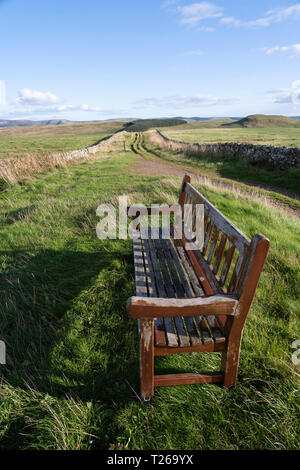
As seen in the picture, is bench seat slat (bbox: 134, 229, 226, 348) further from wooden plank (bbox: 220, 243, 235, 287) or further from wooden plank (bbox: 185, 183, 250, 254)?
wooden plank (bbox: 185, 183, 250, 254)

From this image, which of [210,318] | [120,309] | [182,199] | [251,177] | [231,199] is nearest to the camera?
[210,318]

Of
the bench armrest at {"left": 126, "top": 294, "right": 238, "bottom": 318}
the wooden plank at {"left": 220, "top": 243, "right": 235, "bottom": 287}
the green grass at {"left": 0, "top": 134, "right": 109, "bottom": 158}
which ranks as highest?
the green grass at {"left": 0, "top": 134, "right": 109, "bottom": 158}

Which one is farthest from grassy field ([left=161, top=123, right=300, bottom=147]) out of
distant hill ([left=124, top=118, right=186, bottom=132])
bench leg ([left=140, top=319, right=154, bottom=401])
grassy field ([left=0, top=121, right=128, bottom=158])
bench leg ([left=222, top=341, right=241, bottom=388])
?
bench leg ([left=140, top=319, right=154, bottom=401])

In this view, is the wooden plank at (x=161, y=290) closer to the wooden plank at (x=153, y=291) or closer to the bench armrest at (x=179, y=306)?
the wooden plank at (x=153, y=291)

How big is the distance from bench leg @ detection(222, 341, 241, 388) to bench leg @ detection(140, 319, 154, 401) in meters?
0.61

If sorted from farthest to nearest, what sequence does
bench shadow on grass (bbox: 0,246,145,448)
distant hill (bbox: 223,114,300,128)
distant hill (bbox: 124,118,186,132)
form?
distant hill (bbox: 223,114,300,128)
distant hill (bbox: 124,118,186,132)
bench shadow on grass (bbox: 0,246,145,448)

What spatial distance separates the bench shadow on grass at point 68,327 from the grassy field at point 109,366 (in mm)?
12

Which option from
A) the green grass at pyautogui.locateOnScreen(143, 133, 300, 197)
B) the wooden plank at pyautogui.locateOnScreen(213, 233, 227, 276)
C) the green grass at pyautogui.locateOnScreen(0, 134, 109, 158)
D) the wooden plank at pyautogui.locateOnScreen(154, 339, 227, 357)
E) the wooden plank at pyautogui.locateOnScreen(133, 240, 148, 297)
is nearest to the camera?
the wooden plank at pyautogui.locateOnScreen(154, 339, 227, 357)

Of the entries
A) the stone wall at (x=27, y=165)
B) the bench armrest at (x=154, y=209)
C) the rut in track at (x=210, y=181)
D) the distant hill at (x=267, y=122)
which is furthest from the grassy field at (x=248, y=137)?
the distant hill at (x=267, y=122)

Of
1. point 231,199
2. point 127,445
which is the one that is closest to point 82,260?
point 127,445

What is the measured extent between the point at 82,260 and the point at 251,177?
10725 millimetres

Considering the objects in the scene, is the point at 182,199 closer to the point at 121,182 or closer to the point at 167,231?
the point at 167,231

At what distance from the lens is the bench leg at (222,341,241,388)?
221 centimetres

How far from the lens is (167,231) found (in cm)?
444
